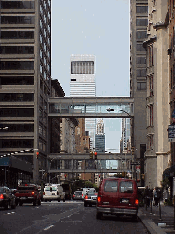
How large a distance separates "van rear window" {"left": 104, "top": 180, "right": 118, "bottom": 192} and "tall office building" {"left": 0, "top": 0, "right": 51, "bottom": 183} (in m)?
86.4

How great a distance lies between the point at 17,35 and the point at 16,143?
2291 centimetres

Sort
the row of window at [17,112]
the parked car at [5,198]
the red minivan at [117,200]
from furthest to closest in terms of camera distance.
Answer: the row of window at [17,112] → the parked car at [5,198] → the red minivan at [117,200]

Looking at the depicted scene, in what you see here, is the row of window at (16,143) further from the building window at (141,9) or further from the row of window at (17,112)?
the building window at (141,9)

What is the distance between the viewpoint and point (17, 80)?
114312 millimetres

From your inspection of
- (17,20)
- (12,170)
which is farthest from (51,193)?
(17,20)

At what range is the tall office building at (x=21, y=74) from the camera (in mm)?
112000

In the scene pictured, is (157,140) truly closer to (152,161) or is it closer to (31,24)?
(152,161)

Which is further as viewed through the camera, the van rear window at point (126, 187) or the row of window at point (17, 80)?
the row of window at point (17, 80)

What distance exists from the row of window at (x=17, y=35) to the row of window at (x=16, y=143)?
71.7 feet

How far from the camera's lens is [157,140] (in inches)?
2574

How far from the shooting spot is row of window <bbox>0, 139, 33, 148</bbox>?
365ft

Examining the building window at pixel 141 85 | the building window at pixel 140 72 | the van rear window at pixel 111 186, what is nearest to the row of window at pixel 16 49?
the building window at pixel 141 85

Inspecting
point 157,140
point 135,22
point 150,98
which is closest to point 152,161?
point 157,140

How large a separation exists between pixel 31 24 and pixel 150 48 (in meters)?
49.5
